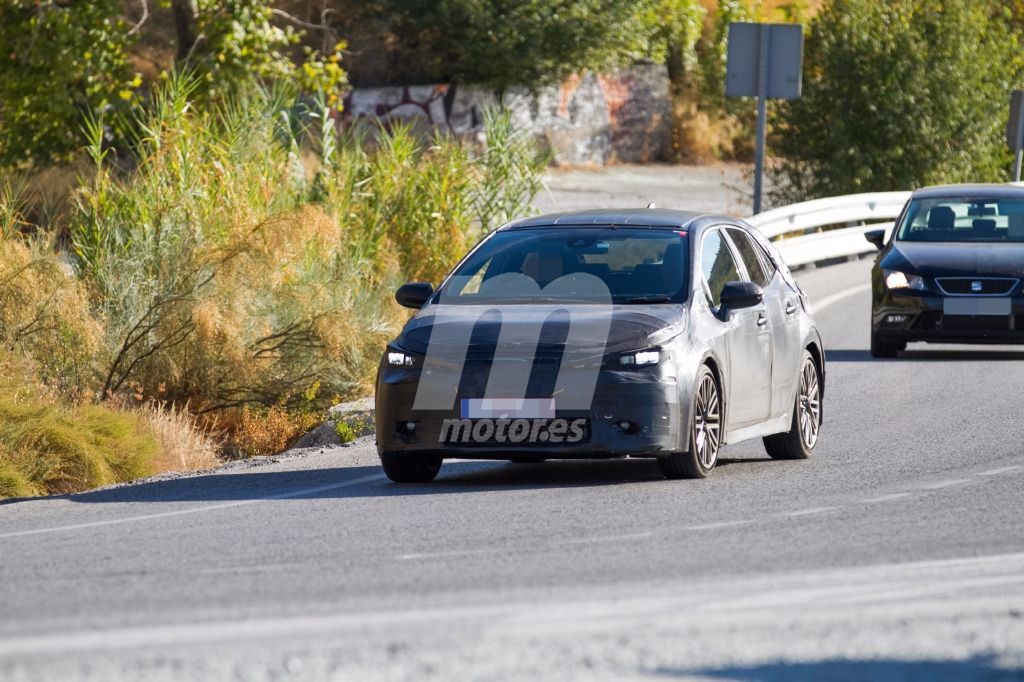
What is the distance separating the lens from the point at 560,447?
9.76 m

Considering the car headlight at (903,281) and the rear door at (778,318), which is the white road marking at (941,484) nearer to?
the rear door at (778,318)

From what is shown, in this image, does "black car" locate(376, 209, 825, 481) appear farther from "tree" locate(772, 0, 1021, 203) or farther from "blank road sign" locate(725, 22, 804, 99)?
"tree" locate(772, 0, 1021, 203)

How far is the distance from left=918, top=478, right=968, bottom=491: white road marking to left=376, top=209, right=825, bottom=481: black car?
1142mm

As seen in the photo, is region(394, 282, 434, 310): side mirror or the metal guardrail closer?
region(394, 282, 434, 310): side mirror

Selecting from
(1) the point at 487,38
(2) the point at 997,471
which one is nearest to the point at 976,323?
(2) the point at 997,471

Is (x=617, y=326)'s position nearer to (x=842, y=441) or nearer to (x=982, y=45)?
(x=842, y=441)

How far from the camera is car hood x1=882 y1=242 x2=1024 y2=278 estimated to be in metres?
17.1

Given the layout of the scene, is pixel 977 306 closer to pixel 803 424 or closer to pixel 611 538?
pixel 803 424

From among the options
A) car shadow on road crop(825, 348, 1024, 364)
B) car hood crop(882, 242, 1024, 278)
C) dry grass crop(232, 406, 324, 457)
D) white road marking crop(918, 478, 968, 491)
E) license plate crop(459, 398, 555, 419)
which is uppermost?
license plate crop(459, 398, 555, 419)

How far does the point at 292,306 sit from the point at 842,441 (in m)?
5.10

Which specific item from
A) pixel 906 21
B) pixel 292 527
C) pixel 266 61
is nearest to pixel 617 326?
pixel 292 527

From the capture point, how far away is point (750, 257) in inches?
457

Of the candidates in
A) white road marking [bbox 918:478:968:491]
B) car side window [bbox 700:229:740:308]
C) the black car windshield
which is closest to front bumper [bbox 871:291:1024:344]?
car side window [bbox 700:229:740:308]

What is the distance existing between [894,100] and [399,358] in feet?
74.8
